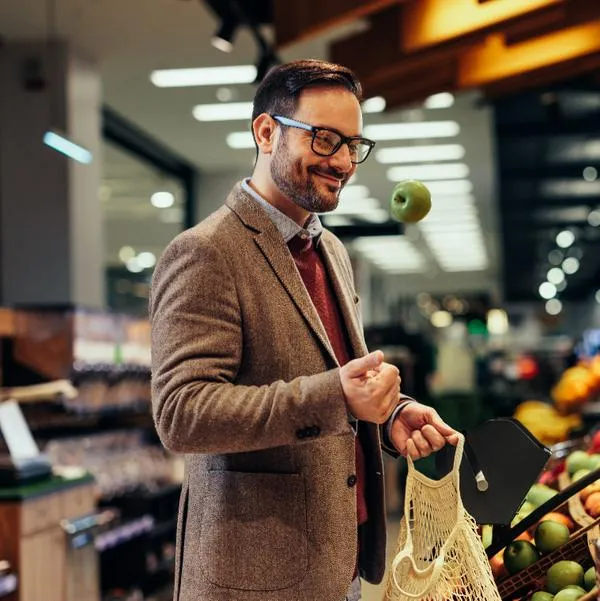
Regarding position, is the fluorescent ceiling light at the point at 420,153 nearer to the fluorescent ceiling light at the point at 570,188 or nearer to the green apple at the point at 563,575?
the fluorescent ceiling light at the point at 570,188

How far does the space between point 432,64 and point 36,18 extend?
4014 millimetres

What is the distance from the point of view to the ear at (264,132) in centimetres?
191

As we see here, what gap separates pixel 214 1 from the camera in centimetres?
654

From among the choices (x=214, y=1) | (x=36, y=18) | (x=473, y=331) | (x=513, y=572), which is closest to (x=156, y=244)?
(x=36, y=18)

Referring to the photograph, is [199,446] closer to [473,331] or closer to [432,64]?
[432,64]

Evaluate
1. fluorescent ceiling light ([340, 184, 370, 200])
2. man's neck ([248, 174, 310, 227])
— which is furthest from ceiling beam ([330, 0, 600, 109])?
fluorescent ceiling light ([340, 184, 370, 200])

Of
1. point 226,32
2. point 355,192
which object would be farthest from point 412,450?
point 355,192

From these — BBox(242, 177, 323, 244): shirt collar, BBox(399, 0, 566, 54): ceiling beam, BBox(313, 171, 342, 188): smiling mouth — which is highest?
BBox(399, 0, 566, 54): ceiling beam

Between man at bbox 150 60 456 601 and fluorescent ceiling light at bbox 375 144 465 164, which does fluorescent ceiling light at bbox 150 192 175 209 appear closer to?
fluorescent ceiling light at bbox 375 144 465 164

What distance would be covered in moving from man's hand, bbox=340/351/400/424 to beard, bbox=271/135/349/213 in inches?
14.3

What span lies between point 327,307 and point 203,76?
8646mm

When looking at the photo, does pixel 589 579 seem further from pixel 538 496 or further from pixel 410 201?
pixel 410 201

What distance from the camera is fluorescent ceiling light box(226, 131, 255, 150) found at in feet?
41.9

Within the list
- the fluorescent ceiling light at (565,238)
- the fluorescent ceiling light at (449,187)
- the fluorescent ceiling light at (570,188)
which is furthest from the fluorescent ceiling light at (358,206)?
the fluorescent ceiling light at (570,188)
